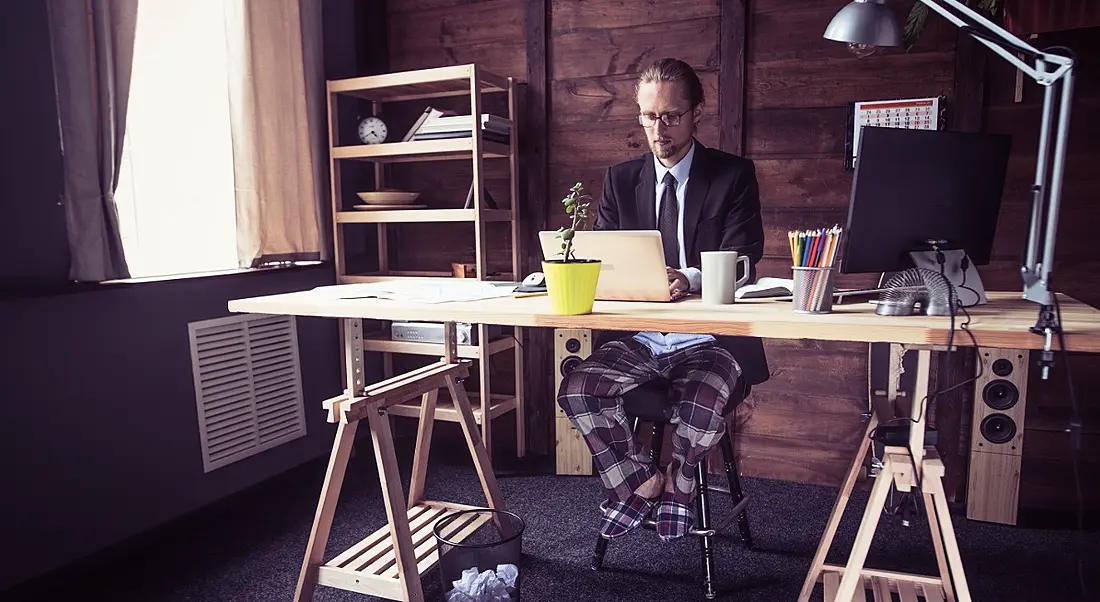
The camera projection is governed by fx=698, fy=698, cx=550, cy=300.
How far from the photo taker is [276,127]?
263 cm

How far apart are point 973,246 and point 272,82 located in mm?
2353

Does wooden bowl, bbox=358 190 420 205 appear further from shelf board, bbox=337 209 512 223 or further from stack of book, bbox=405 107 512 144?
stack of book, bbox=405 107 512 144

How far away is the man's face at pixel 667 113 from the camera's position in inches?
78.5

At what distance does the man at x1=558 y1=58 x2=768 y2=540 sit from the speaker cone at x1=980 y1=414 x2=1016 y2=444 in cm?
95

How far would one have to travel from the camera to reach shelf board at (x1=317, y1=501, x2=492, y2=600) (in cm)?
171

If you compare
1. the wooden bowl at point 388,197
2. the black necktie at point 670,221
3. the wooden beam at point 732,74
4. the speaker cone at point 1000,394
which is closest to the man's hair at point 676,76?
the black necktie at point 670,221

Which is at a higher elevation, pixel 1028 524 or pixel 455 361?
pixel 455 361

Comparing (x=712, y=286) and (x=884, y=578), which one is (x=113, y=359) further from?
(x=884, y=578)

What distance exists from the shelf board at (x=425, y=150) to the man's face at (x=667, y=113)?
2.76 ft

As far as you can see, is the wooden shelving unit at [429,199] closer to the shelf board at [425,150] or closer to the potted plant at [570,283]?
the shelf board at [425,150]

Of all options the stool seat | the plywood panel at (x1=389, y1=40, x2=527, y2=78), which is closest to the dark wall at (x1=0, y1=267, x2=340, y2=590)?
the plywood panel at (x1=389, y1=40, x2=527, y2=78)

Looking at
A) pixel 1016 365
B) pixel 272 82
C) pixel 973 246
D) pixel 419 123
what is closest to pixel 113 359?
pixel 272 82

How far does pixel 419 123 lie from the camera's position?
110 inches

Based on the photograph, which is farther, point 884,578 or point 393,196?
point 393,196
